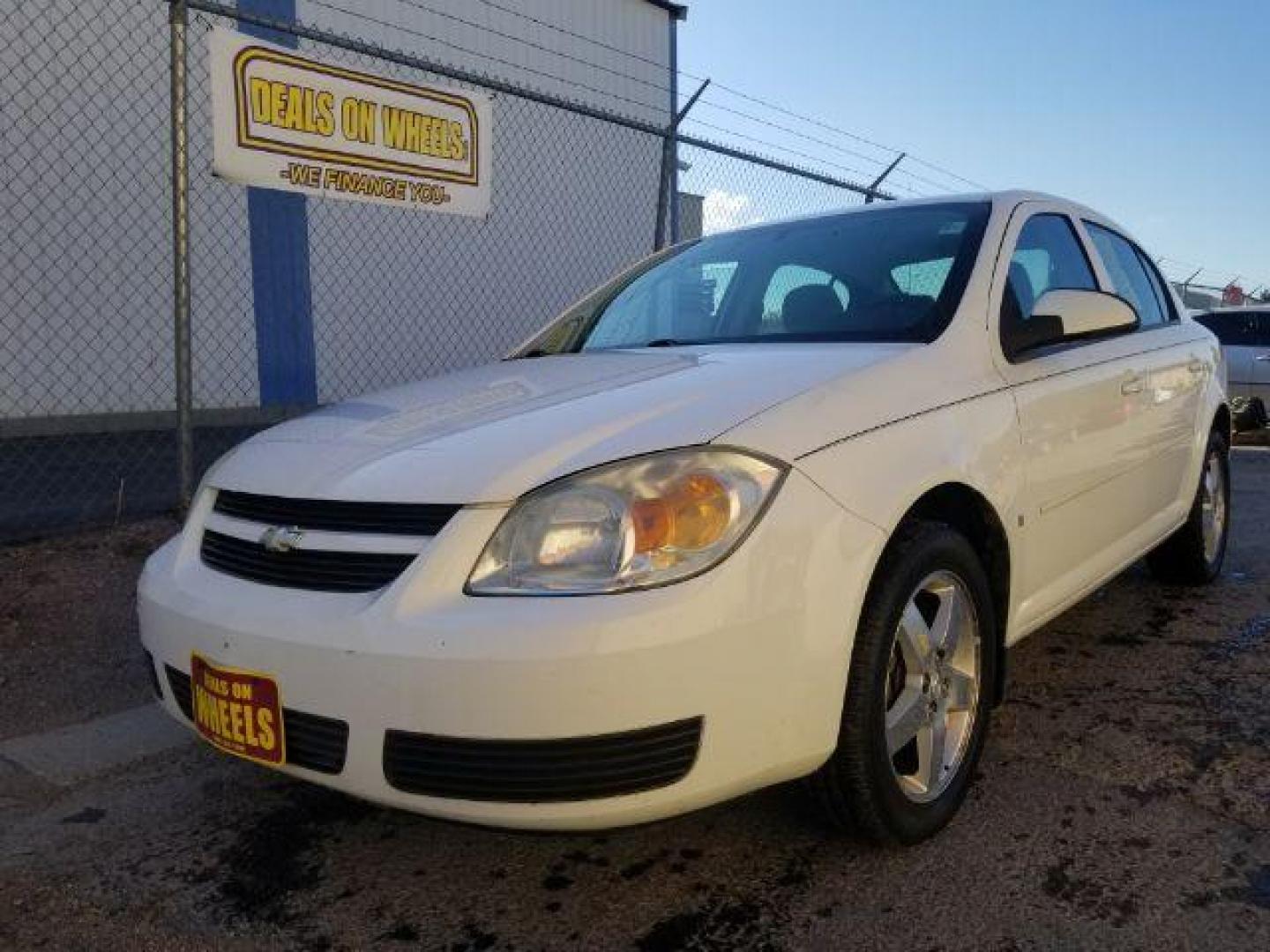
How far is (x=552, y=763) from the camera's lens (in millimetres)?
1789

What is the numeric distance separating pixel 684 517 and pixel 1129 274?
9.58 ft

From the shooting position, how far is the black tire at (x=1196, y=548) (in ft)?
14.1

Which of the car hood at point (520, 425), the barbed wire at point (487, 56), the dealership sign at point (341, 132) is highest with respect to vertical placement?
the barbed wire at point (487, 56)

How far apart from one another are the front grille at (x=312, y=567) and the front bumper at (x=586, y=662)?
38 mm

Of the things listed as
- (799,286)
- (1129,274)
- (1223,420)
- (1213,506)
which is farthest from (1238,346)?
(799,286)

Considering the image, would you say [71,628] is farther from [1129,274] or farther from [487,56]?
[487,56]

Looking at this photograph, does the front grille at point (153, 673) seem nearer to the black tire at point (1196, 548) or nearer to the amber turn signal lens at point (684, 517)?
the amber turn signal lens at point (684, 517)

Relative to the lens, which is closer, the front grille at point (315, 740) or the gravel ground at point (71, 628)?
the front grille at point (315, 740)

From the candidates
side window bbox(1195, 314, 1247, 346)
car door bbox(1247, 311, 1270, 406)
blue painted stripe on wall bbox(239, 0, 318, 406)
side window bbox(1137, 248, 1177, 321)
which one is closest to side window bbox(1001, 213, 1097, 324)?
side window bbox(1137, 248, 1177, 321)

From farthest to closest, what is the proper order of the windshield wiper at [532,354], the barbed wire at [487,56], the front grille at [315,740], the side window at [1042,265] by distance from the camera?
1. the barbed wire at [487,56]
2. the windshield wiper at [532,354]
3. the side window at [1042,265]
4. the front grille at [315,740]

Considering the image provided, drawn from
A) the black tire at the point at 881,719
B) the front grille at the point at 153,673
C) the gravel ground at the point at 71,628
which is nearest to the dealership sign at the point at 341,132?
the gravel ground at the point at 71,628

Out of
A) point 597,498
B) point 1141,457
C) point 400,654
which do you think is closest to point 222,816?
point 400,654

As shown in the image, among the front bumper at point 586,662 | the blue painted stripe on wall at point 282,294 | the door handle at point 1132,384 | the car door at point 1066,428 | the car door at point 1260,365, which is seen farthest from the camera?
the car door at point 1260,365

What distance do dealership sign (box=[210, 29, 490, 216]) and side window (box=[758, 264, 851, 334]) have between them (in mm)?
2839
